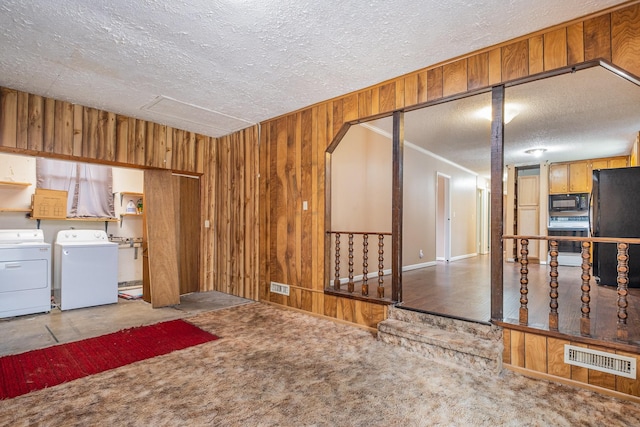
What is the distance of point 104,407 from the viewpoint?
1947mm

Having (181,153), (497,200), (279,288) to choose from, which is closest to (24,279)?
(181,153)

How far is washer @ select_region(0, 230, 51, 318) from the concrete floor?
12 cm

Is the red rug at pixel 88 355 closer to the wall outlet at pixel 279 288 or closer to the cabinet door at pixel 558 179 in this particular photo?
the wall outlet at pixel 279 288

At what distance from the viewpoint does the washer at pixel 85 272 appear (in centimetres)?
403

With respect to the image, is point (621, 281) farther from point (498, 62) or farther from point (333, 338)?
point (333, 338)

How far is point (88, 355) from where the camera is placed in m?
2.68

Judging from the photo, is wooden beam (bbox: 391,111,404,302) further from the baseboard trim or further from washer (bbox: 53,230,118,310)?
washer (bbox: 53,230,118,310)

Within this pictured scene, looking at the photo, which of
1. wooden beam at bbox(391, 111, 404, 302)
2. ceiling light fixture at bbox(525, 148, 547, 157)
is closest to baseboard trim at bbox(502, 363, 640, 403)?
wooden beam at bbox(391, 111, 404, 302)

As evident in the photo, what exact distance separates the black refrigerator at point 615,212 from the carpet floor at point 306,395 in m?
3.16

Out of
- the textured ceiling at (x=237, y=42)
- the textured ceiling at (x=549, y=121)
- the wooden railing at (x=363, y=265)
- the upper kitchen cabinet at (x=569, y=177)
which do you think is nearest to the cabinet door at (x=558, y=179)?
the upper kitchen cabinet at (x=569, y=177)

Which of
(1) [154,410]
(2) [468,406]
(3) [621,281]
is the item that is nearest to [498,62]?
(3) [621,281]

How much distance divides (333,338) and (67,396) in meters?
2.06

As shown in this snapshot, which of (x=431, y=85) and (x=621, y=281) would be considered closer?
(x=621, y=281)

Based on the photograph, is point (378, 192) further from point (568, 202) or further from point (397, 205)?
point (568, 202)
